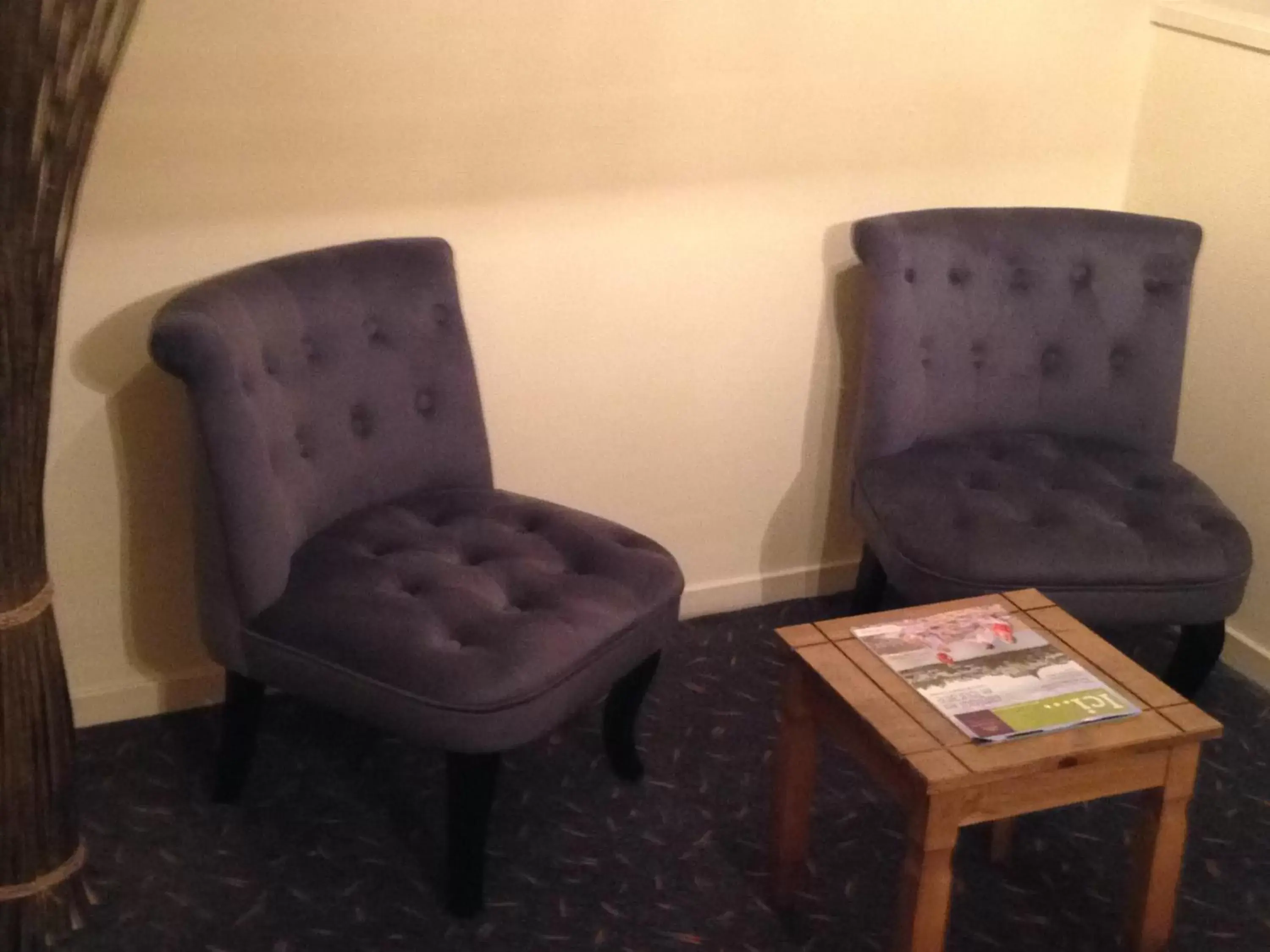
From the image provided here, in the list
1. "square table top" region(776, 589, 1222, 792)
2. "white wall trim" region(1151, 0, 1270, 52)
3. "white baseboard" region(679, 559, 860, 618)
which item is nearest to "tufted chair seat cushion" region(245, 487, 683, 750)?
"square table top" region(776, 589, 1222, 792)

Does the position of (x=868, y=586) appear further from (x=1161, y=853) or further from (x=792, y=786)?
(x=1161, y=853)

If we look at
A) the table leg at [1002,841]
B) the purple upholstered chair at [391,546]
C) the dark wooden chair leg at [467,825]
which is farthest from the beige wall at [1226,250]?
the dark wooden chair leg at [467,825]

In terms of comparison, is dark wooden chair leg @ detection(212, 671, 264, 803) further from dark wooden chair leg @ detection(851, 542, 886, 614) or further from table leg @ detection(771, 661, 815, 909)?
dark wooden chair leg @ detection(851, 542, 886, 614)

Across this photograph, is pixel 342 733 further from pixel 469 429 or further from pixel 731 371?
pixel 731 371

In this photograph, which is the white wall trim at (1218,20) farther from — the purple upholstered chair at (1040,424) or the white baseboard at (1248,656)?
the white baseboard at (1248,656)

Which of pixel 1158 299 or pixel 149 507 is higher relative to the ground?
pixel 1158 299

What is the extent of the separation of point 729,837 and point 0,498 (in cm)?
119

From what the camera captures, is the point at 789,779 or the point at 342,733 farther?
the point at 342,733

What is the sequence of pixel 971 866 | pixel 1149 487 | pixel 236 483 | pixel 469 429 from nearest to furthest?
1. pixel 236 483
2. pixel 971 866
3. pixel 469 429
4. pixel 1149 487

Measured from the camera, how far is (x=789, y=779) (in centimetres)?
191

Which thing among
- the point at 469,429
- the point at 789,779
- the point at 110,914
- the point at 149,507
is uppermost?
the point at 469,429

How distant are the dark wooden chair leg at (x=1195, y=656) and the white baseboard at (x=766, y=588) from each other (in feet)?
2.24

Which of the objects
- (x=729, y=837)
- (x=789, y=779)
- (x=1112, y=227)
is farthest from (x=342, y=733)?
(x=1112, y=227)

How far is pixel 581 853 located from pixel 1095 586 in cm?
93
